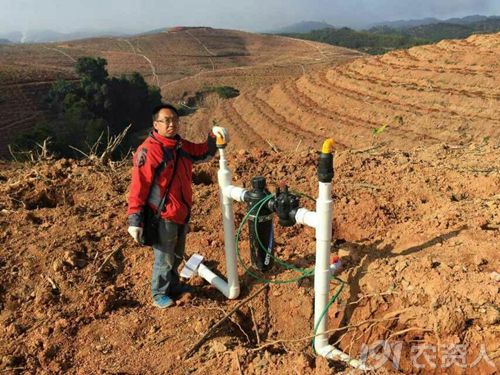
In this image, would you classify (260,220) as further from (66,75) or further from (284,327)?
(66,75)

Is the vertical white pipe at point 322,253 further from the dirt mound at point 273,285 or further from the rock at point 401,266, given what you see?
the rock at point 401,266

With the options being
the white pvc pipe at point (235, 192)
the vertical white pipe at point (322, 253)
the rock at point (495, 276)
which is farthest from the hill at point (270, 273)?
the white pvc pipe at point (235, 192)

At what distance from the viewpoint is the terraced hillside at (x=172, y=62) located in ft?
93.3

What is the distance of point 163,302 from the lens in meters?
2.73

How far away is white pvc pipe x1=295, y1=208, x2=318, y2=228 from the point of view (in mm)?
2011

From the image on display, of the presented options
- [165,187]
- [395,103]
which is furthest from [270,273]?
[395,103]

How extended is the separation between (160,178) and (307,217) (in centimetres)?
103

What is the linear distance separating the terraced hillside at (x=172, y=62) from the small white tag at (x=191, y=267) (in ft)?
72.1

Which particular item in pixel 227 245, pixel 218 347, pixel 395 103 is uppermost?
pixel 227 245

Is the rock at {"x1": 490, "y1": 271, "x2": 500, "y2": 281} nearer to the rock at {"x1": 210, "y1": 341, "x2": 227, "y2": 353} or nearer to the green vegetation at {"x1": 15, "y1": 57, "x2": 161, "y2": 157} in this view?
the rock at {"x1": 210, "y1": 341, "x2": 227, "y2": 353}

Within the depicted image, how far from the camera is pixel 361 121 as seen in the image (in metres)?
16.9

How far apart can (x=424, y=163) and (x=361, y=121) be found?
1330 centimetres

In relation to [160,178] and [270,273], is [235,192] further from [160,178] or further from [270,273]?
[270,273]

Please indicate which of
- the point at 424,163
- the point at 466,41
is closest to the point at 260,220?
the point at 424,163
